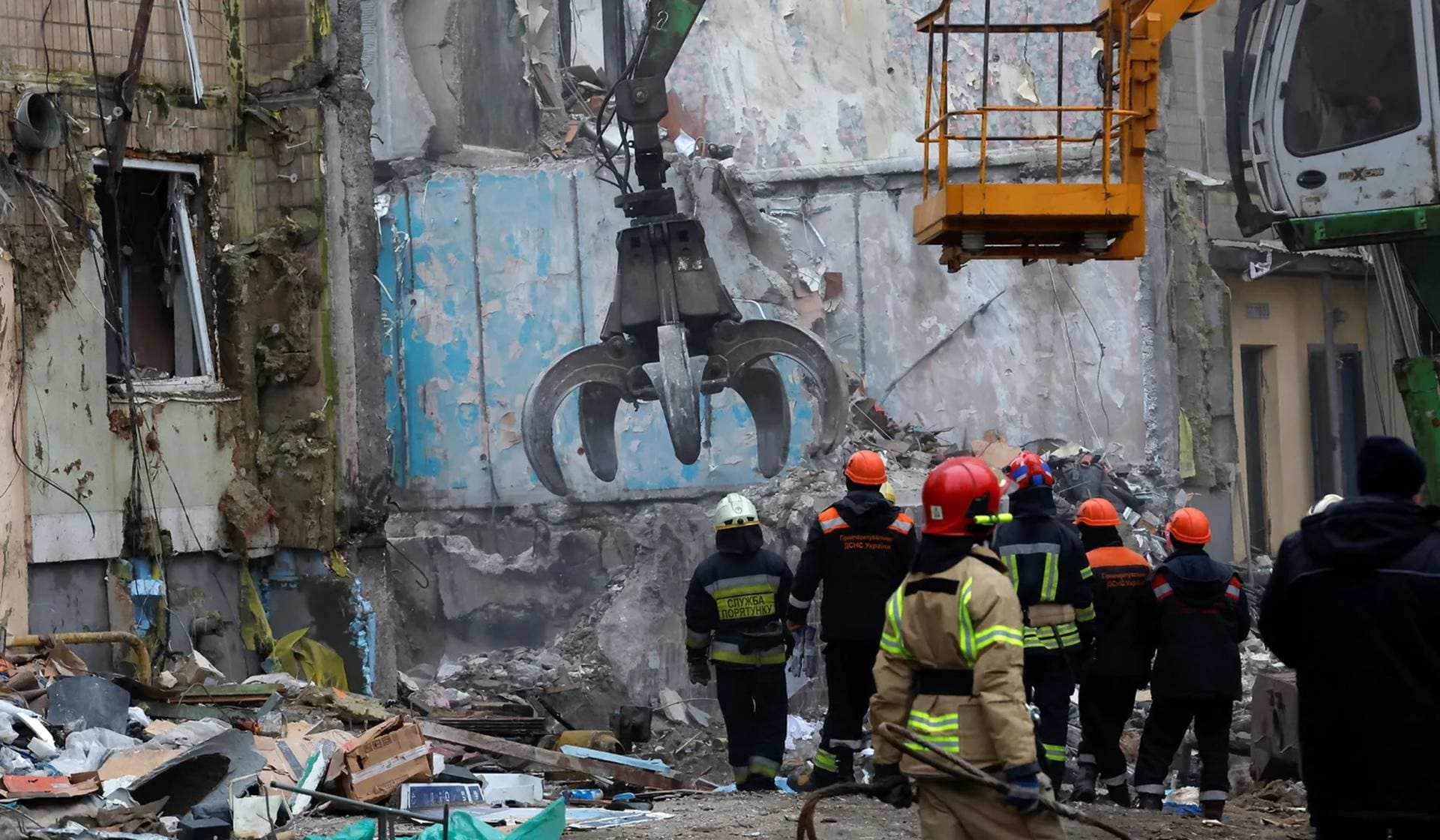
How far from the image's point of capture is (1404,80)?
23.8 feet

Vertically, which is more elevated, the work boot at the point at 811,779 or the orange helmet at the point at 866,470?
the orange helmet at the point at 866,470

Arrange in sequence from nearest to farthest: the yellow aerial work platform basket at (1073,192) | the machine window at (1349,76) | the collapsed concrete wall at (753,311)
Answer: the machine window at (1349,76), the yellow aerial work platform basket at (1073,192), the collapsed concrete wall at (753,311)

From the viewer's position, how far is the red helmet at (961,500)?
4625 millimetres

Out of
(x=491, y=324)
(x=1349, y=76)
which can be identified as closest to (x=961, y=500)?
(x=1349, y=76)

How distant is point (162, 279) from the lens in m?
10.1

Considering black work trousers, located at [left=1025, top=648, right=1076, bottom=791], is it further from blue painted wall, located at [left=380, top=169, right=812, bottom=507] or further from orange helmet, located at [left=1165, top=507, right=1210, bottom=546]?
blue painted wall, located at [left=380, top=169, right=812, bottom=507]

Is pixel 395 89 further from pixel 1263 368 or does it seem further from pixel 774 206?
pixel 1263 368

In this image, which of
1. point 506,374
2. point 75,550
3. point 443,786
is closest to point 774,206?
point 506,374

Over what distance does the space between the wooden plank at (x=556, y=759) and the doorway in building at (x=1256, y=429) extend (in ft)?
41.8

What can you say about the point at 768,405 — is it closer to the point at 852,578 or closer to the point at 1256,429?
the point at 1256,429

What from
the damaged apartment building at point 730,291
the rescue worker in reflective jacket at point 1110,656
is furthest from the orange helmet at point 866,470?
the damaged apartment building at point 730,291

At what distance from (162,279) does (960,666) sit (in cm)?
699

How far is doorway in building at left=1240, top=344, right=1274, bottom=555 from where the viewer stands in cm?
1958

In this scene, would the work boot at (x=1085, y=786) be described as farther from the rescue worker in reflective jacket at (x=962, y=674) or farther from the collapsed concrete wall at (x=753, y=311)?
the collapsed concrete wall at (x=753, y=311)
